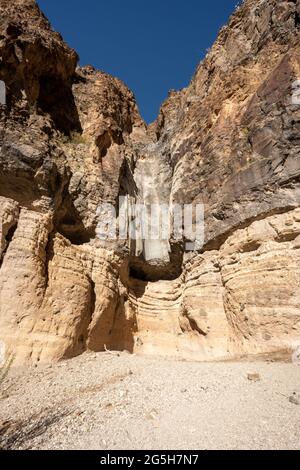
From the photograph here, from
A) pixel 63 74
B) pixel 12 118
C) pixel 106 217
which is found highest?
pixel 63 74

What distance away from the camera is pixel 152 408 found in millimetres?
4129

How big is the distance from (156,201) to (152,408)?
12390mm

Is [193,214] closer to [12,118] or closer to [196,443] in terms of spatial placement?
[12,118]

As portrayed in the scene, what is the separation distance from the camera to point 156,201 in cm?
1584

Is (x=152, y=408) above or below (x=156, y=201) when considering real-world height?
below

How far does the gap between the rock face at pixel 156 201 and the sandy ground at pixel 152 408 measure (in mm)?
2515

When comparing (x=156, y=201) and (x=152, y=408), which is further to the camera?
(x=156, y=201)

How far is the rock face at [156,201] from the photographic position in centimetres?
866

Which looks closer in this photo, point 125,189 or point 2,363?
point 2,363

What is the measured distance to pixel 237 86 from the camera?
42.1ft

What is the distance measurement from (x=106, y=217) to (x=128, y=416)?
8700 millimetres

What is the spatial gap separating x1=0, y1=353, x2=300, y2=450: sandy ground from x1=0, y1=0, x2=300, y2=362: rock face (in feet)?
8.25

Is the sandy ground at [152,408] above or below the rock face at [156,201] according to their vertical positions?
below
